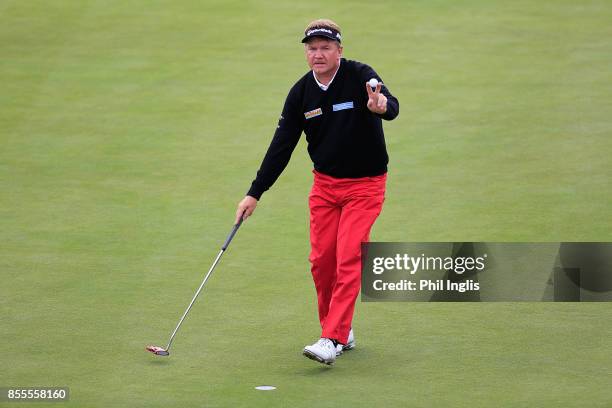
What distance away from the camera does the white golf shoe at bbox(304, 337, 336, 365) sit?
8.39 m

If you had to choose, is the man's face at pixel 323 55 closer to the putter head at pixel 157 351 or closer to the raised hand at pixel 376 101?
the raised hand at pixel 376 101

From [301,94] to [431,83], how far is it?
720 centimetres

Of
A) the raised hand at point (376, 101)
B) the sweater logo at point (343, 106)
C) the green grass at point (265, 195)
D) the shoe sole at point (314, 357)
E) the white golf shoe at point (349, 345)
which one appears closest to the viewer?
the raised hand at point (376, 101)

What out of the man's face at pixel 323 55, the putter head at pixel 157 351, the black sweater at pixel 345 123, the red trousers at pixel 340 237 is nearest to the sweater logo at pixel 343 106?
the black sweater at pixel 345 123

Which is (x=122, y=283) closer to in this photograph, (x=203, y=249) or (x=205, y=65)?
(x=203, y=249)

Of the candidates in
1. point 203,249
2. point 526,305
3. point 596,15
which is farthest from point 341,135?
point 596,15

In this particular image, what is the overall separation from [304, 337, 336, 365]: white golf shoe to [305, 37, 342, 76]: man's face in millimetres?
1866

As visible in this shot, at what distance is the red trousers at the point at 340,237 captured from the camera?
8.52 m

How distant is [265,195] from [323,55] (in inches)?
182

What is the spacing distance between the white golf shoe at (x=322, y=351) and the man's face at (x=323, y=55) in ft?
6.12

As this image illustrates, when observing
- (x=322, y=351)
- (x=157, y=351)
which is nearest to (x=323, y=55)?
(x=322, y=351)

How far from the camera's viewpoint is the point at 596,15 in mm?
17781

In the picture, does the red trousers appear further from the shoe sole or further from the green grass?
the green grass

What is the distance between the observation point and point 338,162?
8656mm
